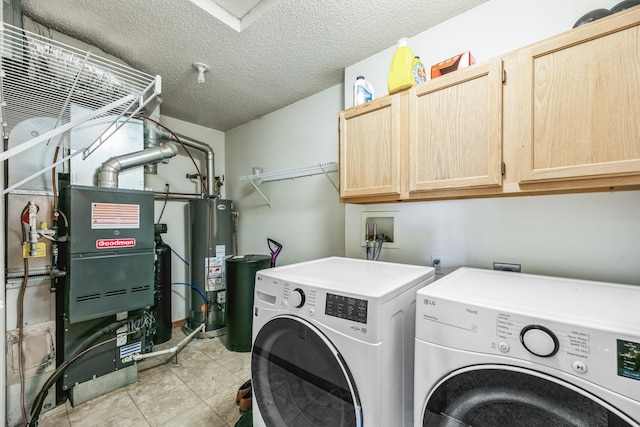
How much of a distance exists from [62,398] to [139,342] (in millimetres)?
491

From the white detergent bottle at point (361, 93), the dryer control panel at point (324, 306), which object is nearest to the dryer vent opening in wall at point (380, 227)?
the white detergent bottle at point (361, 93)

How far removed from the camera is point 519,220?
134cm

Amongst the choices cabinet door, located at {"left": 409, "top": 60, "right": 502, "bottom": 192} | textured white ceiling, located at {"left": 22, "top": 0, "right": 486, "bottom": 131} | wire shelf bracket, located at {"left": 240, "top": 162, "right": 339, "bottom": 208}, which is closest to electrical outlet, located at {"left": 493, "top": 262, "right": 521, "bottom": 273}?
cabinet door, located at {"left": 409, "top": 60, "right": 502, "bottom": 192}

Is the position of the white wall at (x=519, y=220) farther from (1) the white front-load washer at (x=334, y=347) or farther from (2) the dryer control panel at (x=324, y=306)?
(2) the dryer control panel at (x=324, y=306)

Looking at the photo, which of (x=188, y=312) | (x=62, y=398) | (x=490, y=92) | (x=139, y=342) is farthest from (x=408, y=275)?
(x=188, y=312)

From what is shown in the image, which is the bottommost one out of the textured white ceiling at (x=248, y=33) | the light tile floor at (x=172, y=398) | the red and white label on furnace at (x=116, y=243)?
the light tile floor at (x=172, y=398)

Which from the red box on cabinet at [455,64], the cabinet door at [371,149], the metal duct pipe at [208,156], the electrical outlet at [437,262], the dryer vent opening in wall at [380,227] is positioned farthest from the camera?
the metal duct pipe at [208,156]

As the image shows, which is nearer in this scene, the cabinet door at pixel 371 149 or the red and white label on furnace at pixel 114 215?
the cabinet door at pixel 371 149

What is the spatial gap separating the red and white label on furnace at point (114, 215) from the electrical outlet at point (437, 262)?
6.40 feet

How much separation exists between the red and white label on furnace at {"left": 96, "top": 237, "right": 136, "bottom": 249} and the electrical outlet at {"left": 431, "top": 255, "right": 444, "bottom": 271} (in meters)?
1.95

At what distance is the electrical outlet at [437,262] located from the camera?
1.56m

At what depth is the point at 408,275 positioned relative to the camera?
1.21 m

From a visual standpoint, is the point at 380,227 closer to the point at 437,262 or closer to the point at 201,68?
the point at 437,262

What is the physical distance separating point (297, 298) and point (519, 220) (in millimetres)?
1181
